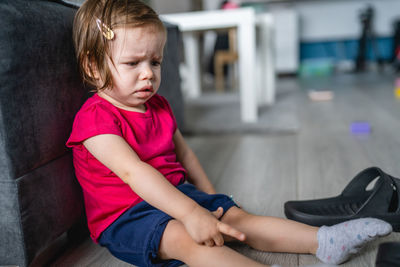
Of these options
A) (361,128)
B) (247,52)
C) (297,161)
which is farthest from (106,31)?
(361,128)

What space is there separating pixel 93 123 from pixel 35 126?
0.10 meters

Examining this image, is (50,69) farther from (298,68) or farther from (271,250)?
(298,68)

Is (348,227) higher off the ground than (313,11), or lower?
lower

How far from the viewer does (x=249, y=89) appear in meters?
1.86

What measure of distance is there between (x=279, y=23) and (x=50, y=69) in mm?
4096

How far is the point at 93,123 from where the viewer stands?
2.18ft

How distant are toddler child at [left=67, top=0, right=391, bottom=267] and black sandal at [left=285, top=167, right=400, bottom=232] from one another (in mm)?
89

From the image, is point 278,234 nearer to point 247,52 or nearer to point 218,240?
point 218,240

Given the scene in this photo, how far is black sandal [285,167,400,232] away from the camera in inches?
A: 29.3

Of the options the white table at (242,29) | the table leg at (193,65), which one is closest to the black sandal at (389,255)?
the white table at (242,29)

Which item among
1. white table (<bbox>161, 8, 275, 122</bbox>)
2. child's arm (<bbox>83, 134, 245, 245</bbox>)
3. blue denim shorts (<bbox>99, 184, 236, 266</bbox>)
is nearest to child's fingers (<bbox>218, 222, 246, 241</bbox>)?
child's arm (<bbox>83, 134, 245, 245</bbox>)

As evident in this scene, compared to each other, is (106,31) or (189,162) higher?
(106,31)

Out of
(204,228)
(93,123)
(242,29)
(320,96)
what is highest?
(242,29)

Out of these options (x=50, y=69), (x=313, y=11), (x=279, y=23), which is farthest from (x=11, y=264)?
(x=313, y=11)
